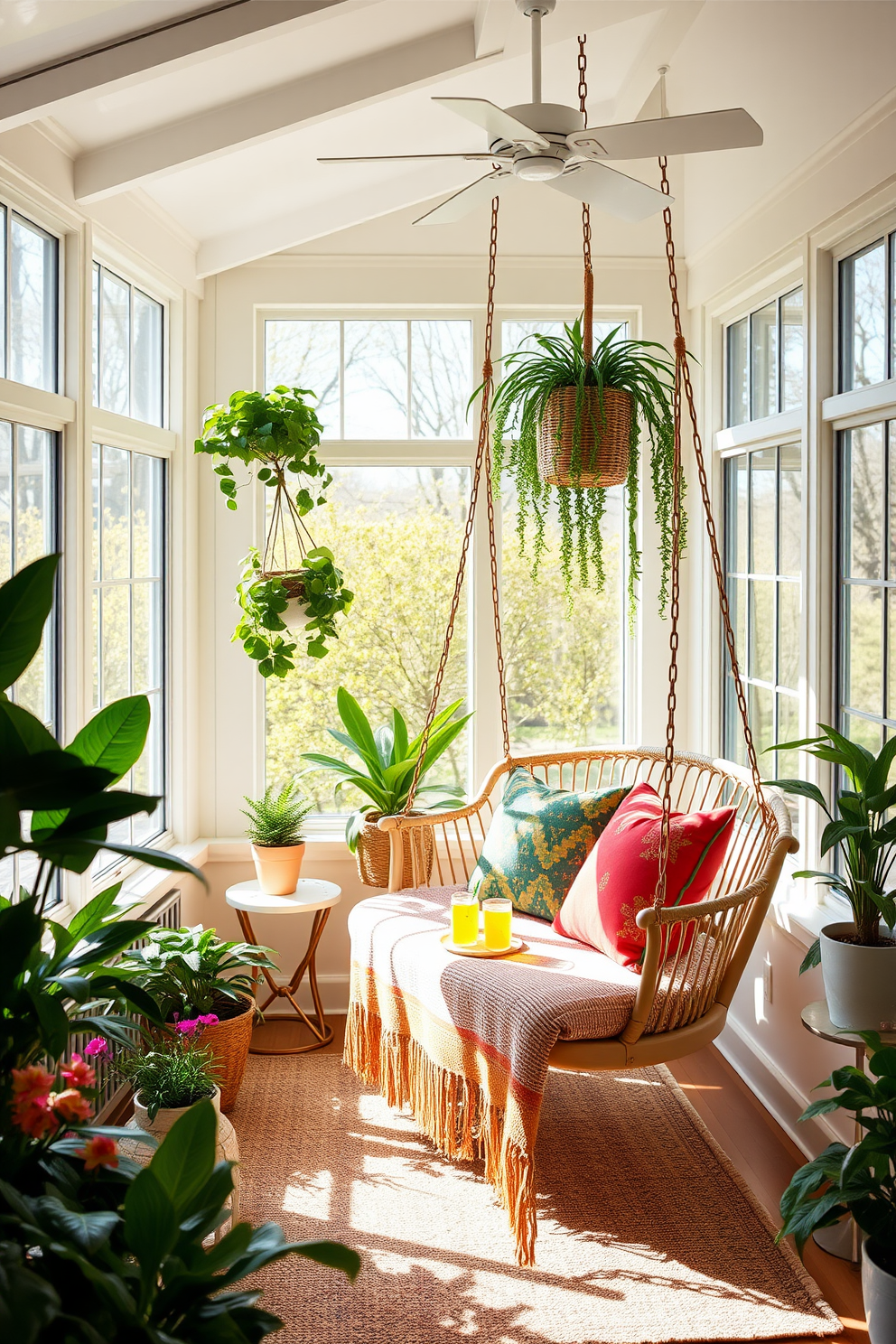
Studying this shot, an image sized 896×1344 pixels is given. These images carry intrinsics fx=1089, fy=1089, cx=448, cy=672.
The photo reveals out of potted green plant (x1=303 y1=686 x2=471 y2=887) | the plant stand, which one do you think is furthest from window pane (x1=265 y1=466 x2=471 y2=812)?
the plant stand

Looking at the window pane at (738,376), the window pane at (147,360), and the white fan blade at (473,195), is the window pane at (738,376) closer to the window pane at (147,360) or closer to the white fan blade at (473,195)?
the white fan blade at (473,195)

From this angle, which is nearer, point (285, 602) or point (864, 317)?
point (864, 317)

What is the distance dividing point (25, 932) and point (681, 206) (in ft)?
12.9

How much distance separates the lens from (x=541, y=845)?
11.0ft

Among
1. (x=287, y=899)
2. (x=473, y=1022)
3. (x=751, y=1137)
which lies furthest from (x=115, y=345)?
(x=751, y=1137)

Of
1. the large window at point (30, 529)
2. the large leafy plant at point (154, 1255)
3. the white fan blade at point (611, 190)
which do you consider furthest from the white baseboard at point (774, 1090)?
the white fan blade at point (611, 190)

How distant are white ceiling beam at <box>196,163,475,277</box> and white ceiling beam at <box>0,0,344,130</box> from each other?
1.42 m

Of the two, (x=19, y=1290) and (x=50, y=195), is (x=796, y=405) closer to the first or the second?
(x=50, y=195)

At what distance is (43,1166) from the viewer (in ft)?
4.65

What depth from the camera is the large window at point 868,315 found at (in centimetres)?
281

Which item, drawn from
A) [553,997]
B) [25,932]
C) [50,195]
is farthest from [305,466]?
[25,932]

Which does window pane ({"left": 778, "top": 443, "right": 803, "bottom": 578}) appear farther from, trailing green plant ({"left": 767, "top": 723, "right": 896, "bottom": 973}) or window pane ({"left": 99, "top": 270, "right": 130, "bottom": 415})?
window pane ({"left": 99, "top": 270, "right": 130, "bottom": 415})

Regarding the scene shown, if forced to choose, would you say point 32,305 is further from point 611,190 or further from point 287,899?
point 287,899

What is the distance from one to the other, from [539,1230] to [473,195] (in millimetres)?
2505
